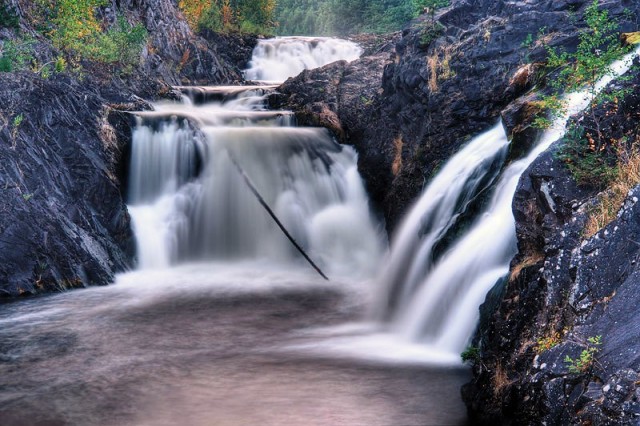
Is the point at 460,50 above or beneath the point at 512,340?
above

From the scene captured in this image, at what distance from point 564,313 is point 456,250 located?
12.1 feet

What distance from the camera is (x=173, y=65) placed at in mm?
21984

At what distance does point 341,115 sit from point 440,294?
9234 millimetres

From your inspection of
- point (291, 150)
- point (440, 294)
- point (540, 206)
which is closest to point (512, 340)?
point (540, 206)

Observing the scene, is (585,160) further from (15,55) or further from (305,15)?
(305,15)

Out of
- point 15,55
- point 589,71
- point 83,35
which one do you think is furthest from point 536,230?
point 83,35

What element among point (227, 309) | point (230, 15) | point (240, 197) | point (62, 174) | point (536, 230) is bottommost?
point (227, 309)

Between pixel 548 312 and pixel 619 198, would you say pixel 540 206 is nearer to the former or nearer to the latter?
pixel 619 198

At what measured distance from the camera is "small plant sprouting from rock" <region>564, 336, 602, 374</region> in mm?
4430

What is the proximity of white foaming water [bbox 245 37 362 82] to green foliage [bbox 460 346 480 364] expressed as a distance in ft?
66.8

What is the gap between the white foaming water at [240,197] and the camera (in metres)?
14.1

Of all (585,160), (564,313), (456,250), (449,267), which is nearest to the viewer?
(564,313)

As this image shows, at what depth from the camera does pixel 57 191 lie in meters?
12.3

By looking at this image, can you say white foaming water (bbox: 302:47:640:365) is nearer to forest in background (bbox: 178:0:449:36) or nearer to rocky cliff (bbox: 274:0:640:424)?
rocky cliff (bbox: 274:0:640:424)
